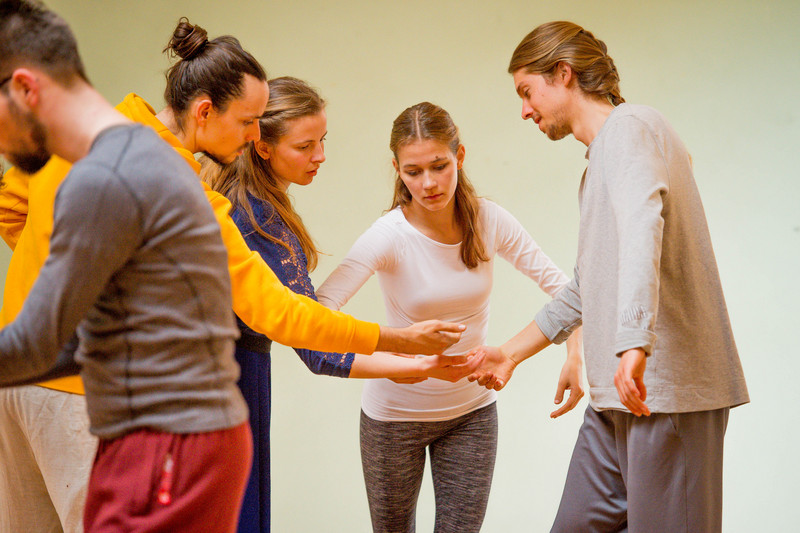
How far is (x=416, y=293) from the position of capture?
1957mm

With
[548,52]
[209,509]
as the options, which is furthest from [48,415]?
[548,52]

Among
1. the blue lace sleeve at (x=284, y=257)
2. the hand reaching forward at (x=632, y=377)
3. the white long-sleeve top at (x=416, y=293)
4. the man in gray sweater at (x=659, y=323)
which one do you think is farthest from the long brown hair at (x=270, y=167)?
the hand reaching forward at (x=632, y=377)

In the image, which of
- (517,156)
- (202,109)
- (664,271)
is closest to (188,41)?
(202,109)

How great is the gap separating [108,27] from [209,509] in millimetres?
2777

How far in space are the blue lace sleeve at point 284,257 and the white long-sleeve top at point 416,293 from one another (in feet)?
0.85

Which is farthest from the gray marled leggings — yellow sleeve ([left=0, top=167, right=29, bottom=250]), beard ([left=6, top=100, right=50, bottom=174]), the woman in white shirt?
beard ([left=6, top=100, right=50, bottom=174])

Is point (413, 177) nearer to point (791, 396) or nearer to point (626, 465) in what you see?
point (626, 465)

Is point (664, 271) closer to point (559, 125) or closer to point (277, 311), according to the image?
point (559, 125)

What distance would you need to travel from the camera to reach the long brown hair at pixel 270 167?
1.73 m

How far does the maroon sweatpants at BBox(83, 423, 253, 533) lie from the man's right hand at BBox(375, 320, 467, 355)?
740mm

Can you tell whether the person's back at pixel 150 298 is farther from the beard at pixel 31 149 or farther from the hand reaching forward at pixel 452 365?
the hand reaching forward at pixel 452 365

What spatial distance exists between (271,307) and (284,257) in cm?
32

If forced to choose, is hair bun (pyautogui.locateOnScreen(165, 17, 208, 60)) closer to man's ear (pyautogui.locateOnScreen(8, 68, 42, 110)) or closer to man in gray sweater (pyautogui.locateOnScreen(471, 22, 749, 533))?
man's ear (pyautogui.locateOnScreen(8, 68, 42, 110))

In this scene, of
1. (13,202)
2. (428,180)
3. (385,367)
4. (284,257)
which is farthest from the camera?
(428,180)
